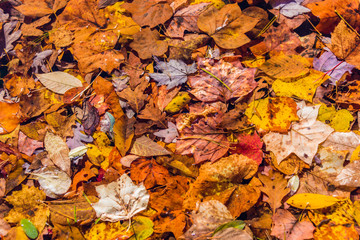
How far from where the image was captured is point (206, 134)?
1436 mm

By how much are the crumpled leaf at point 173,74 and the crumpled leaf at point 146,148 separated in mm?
365

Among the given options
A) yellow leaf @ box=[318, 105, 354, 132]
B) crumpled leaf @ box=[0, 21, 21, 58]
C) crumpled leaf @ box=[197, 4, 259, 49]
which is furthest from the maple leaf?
crumpled leaf @ box=[0, 21, 21, 58]

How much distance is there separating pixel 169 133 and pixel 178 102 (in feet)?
0.66

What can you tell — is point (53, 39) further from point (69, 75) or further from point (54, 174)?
point (54, 174)

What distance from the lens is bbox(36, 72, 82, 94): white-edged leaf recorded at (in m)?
1.71

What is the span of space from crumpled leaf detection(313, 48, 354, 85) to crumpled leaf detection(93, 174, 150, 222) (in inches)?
51.0

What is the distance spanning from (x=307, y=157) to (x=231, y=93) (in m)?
0.55

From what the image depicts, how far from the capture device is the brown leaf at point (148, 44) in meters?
1.65

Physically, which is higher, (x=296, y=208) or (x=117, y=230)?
(x=296, y=208)

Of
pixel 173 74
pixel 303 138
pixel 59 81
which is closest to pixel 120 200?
pixel 173 74

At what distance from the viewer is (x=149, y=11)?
1714mm

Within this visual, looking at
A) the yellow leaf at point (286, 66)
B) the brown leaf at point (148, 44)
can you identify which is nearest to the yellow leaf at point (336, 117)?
the yellow leaf at point (286, 66)

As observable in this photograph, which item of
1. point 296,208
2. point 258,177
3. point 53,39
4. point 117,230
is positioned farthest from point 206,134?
point 53,39

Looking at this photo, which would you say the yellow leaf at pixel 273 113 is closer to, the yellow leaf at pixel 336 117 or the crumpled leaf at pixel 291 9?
the yellow leaf at pixel 336 117
